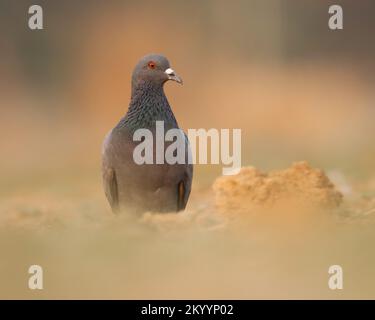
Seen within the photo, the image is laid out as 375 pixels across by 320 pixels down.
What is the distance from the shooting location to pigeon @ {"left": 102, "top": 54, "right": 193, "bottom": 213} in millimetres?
4934

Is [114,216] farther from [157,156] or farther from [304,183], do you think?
[304,183]

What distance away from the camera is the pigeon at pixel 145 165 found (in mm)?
4934

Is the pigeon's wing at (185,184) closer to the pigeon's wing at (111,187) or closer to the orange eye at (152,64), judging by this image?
the pigeon's wing at (111,187)

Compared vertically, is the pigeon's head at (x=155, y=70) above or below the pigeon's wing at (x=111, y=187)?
above

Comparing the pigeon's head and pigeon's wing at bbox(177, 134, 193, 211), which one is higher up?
the pigeon's head

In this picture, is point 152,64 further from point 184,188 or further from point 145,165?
point 184,188

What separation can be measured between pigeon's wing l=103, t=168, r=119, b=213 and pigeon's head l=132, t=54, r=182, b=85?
2.18 ft

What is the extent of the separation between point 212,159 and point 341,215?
1.45 m

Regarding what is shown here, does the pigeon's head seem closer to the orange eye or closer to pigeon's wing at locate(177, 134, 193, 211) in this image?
the orange eye

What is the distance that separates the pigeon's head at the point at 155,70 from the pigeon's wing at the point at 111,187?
0.66 metres

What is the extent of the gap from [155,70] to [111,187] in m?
0.84

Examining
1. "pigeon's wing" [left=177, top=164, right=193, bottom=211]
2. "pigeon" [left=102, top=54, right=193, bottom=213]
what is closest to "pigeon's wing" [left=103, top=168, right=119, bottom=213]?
"pigeon" [left=102, top=54, right=193, bottom=213]

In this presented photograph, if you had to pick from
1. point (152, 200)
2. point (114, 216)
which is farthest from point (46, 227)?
point (152, 200)

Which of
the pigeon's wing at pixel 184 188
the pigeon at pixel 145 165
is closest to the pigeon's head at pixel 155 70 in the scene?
the pigeon at pixel 145 165
